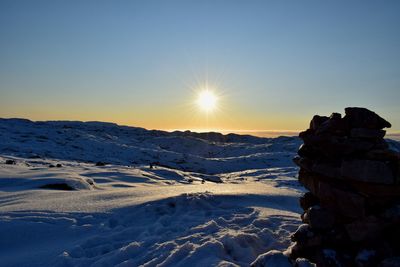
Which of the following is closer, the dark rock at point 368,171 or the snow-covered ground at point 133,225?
the dark rock at point 368,171

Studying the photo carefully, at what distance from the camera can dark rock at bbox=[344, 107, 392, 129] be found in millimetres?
5070

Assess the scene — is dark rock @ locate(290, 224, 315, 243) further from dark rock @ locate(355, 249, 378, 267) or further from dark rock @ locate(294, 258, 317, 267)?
dark rock @ locate(355, 249, 378, 267)

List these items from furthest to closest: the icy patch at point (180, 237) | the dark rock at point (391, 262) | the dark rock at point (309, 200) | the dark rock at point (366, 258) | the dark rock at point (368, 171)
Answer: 1. the dark rock at point (309, 200)
2. the icy patch at point (180, 237)
3. the dark rock at point (368, 171)
4. the dark rock at point (366, 258)
5. the dark rock at point (391, 262)

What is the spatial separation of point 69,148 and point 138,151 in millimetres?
10065

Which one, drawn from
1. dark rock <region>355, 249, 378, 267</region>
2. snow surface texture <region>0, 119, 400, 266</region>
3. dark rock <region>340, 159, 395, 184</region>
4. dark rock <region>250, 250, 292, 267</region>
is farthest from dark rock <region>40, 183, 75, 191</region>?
dark rock <region>355, 249, 378, 267</region>

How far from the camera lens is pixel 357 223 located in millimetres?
4867

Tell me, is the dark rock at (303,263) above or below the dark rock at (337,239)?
below

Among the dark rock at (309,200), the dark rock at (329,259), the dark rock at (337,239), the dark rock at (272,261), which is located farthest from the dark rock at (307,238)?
the dark rock at (309,200)

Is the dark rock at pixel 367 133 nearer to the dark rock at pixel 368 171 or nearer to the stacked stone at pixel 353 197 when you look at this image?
the stacked stone at pixel 353 197

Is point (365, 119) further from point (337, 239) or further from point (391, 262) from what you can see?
point (391, 262)

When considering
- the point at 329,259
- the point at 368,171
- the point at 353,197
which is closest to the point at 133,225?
the point at 329,259

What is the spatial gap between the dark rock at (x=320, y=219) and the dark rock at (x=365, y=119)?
1446 millimetres

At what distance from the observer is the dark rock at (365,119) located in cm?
507

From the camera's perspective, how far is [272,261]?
5.25 m
